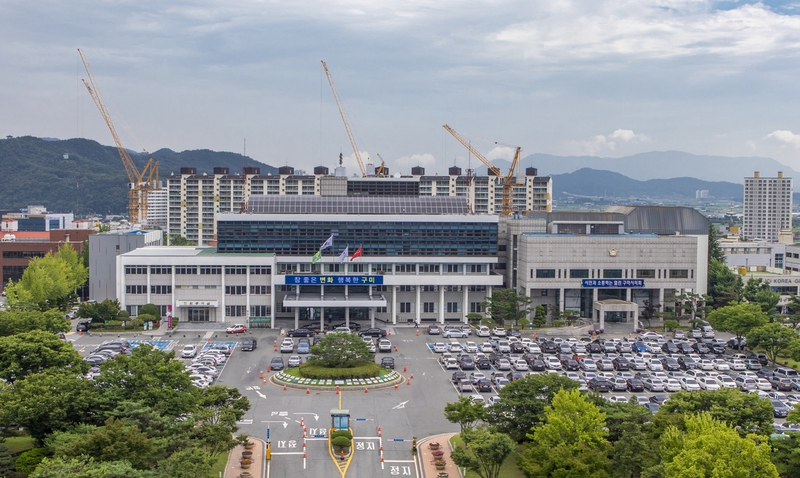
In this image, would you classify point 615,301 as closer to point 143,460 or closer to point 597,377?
point 597,377

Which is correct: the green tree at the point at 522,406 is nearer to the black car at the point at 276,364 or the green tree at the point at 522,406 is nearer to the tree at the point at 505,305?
the black car at the point at 276,364

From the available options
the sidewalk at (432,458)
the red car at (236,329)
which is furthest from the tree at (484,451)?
the red car at (236,329)

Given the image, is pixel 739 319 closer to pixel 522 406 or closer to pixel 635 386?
pixel 635 386

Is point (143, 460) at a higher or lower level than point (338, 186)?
lower

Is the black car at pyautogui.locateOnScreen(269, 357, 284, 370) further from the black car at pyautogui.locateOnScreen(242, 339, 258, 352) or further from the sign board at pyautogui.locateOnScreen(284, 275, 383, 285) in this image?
the sign board at pyautogui.locateOnScreen(284, 275, 383, 285)

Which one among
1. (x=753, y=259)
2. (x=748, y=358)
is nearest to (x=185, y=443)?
(x=748, y=358)

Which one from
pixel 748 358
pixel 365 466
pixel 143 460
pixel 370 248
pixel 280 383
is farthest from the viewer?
pixel 370 248
